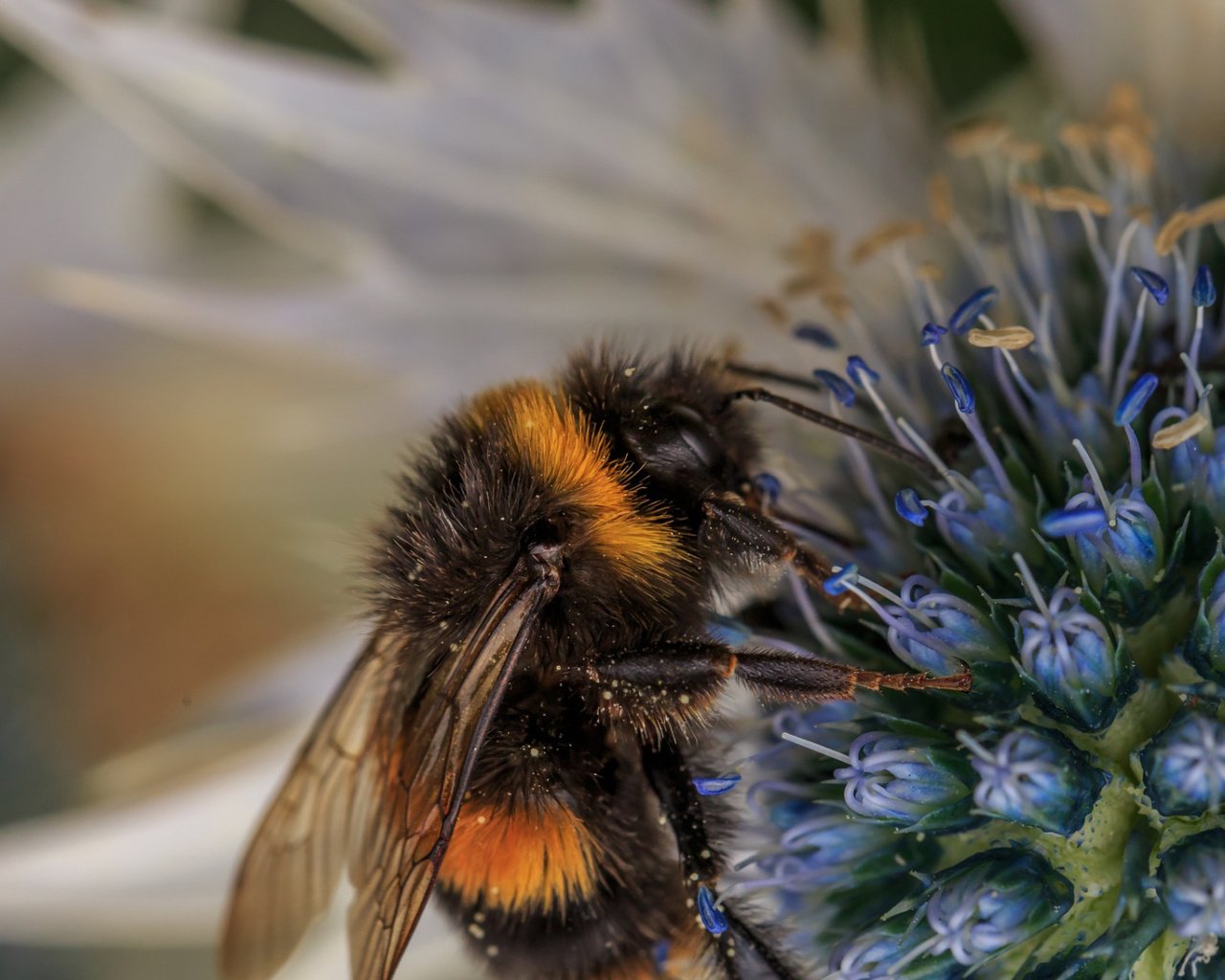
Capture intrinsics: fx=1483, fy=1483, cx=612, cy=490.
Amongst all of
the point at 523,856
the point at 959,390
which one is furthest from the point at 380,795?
the point at 959,390

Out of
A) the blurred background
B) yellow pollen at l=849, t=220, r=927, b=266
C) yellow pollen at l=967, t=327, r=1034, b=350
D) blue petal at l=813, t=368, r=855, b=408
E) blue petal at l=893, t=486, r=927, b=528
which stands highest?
the blurred background

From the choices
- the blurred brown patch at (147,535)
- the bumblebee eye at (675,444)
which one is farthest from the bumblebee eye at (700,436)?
the blurred brown patch at (147,535)

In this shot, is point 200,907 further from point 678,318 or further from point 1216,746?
point 1216,746

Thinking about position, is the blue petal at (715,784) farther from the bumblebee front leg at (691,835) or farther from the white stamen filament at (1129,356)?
the white stamen filament at (1129,356)

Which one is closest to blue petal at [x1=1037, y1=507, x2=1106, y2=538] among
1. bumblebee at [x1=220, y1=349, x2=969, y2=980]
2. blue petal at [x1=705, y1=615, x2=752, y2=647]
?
bumblebee at [x1=220, y1=349, x2=969, y2=980]

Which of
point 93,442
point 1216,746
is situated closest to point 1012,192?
point 1216,746

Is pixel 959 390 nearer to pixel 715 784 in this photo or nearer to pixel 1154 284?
pixel 1154 284

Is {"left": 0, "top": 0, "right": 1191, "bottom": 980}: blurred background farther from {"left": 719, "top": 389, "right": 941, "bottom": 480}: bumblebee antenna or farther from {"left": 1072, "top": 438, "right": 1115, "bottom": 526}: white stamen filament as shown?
{"left": 1072, "top": 438, "right": 1115, "bottom": 526}: white stamen filament

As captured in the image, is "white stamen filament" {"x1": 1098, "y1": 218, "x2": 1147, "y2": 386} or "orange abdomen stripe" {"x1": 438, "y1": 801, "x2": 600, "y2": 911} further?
"white stamen filament" {"x1": 1098, "y1": 218, "x2": 1147, "y2": 386}
